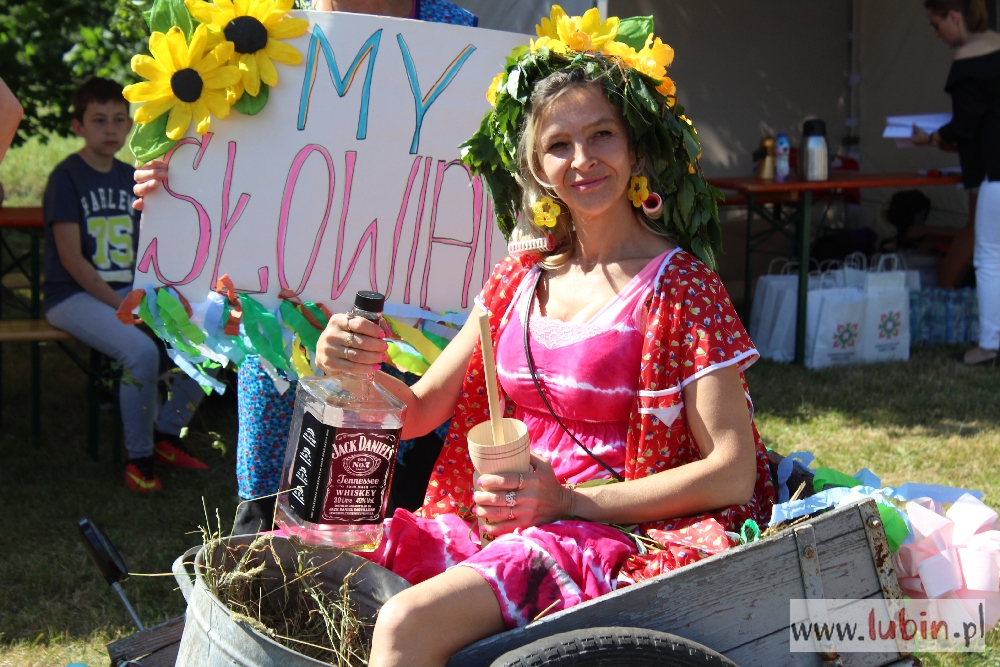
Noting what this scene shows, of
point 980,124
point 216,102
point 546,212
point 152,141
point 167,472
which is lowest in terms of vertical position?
point 167,472

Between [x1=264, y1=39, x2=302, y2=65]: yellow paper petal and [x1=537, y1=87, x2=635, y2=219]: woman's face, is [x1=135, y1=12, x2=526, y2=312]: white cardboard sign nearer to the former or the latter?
[x1=264, y1=39, x2=302, y2=65]: yellow paper petal

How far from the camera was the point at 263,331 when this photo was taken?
2.64 m

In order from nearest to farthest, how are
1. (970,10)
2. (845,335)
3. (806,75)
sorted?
(970,10), (845,335), (806,75)

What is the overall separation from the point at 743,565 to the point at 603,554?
0.26m

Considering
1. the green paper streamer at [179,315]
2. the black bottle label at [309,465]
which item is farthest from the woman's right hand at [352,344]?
the green paper streamer at [179,315]

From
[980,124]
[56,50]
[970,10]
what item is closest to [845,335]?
[980,124]

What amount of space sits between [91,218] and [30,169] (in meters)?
10.5

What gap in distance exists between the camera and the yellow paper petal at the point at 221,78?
2.58 m

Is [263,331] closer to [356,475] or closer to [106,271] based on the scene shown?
[356,475]

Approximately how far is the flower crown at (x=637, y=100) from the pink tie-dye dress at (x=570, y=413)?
0.58 ft

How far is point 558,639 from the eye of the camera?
158 centimetres

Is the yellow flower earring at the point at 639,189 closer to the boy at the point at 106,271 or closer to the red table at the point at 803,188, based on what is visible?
the boy at the point at 106,271

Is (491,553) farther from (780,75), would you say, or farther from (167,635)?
(780,75)

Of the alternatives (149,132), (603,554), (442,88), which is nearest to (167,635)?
(603,554)
